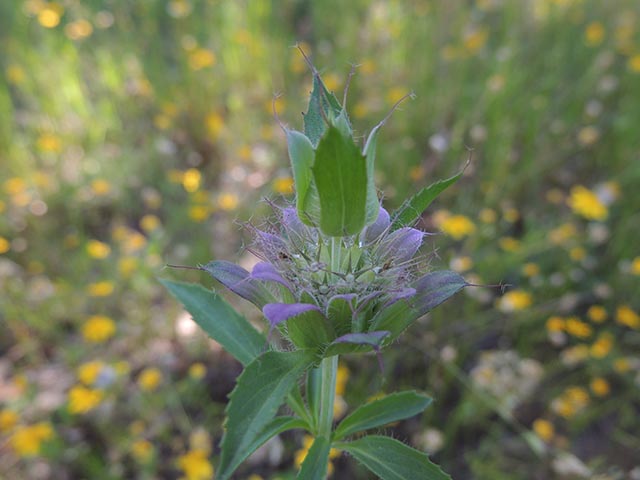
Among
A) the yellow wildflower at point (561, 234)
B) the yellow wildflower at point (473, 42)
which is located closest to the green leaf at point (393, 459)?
the yellow wildflower at point (561, 234)

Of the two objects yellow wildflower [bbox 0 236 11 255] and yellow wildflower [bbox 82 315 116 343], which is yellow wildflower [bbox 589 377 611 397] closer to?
yellow wildflower [bbox 82 315 116 343]

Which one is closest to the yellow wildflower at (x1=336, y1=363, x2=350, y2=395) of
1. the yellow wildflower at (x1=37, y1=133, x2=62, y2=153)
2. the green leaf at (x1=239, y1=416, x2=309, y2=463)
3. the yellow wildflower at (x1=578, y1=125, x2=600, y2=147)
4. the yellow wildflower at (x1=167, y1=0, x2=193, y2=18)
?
the green leaf at (x1=239, y1=416, x2=309, y2=463)

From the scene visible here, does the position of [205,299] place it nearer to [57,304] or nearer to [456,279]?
[456,279]

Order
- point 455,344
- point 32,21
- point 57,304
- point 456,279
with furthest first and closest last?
point 32,21
point 57,304
point 455,344
point 456,279

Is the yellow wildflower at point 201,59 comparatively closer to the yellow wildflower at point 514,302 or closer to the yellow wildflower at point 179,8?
the yellow wildflower at point 179,8

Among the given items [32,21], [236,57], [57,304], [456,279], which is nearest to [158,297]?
[57,304]

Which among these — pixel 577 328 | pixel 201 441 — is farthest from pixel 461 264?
pixel 201 441
